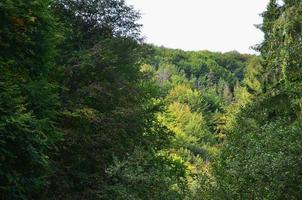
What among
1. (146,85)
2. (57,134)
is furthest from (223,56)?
(57,134)

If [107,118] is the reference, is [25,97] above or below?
above

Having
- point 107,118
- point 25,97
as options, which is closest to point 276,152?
point 25,97

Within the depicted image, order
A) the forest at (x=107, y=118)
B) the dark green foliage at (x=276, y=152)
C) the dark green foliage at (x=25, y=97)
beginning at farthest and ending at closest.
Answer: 1. the dark green foliage at (x=25, y=97)
2. the forest at (x=107, y=118)
3. the dark green foliage at (x=276, y=152)

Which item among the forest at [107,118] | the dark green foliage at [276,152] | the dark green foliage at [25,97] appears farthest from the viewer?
the dark green foliage at [25,97]

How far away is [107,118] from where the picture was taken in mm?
19250

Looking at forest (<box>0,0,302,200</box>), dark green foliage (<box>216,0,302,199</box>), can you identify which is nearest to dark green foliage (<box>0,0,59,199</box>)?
forest (<box>0,0,302,200</box>)

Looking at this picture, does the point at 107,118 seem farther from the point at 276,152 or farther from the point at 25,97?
the point at 276,152

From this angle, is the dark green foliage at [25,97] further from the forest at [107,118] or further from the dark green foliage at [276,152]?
the dark green foliage at [276,152]

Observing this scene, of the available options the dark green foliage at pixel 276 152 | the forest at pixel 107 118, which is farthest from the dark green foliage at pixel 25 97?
the dark green foliage at pixel 276 152

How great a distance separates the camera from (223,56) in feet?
533

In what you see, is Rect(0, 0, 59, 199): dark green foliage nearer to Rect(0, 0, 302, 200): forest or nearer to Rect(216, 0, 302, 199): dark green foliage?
Rect(0, 0, 302, 200): forest

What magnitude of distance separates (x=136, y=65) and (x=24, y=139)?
10.6 meters

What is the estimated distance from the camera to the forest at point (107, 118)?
1337 centimetres

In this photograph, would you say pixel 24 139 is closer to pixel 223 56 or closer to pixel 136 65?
pixel 136 65
